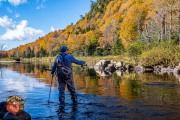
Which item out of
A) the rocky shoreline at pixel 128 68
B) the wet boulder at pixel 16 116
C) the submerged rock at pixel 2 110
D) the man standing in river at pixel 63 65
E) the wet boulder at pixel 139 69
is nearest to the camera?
the wet boulder at pixel 16 116

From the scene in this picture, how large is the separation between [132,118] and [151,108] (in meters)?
2.70

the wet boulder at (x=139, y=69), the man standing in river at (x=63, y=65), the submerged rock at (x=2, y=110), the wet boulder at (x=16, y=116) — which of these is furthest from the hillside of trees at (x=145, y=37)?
the wet boulder at (x=16, y=116)

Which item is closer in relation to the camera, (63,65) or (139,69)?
(63,65)

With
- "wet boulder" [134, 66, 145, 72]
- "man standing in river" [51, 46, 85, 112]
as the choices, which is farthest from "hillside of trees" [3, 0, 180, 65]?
"man standing in river" [51, 46, 85, 112]

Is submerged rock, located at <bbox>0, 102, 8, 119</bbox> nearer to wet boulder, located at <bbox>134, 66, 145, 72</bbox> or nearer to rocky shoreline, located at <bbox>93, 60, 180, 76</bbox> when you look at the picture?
rocky shoreline, located at <bbox>93, 60, 180, 76</bbox>

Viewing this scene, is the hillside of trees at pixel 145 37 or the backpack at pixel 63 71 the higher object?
the hillside of trees at pixel 145 37

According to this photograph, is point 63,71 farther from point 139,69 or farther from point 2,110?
point 139,69

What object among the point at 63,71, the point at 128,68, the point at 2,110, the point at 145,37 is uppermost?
the point at 145,37

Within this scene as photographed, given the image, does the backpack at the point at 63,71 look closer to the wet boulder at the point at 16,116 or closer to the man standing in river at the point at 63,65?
the man standing in river at the point at 63,65

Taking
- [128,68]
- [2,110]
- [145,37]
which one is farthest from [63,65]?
[145,37]

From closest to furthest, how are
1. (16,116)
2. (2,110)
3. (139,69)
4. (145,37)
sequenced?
1. (16,116)
2. (2,110)
3. (139,69)
4. (145,37)

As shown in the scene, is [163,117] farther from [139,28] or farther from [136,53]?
[139,28]

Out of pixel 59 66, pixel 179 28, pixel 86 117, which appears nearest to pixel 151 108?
pixel 86 117

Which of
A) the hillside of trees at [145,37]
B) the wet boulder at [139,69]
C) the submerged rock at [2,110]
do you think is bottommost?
the submerged rock at [2,110]
